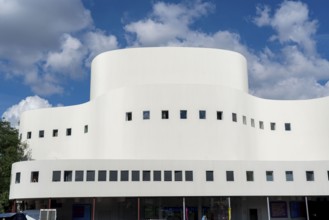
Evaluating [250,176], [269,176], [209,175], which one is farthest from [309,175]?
[209,175]

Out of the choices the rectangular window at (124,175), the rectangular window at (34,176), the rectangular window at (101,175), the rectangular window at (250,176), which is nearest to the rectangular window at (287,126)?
the rectangular window at (250,176)

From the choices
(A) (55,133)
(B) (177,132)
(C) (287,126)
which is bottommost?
(B) (177,132)

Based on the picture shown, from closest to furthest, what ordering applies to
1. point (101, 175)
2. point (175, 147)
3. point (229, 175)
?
point (101, 175)
point (229, 175)
point (175, 147)

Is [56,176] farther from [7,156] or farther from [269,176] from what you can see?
[269,176]

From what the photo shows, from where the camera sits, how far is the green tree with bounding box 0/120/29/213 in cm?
4470

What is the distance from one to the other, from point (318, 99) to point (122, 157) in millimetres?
23657

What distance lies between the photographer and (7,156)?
1821 inches

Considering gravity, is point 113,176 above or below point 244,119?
below

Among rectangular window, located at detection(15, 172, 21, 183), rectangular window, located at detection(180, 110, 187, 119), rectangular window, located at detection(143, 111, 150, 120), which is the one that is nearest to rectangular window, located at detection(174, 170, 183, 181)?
rectangular window, located at detection(180, 110, 187, 119)

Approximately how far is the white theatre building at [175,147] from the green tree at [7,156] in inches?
48.8

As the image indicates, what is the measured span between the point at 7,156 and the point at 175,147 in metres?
20.2

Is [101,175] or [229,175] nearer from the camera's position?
[101,175]

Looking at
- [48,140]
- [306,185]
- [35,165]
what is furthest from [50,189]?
[306,185]

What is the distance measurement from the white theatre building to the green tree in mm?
1239
